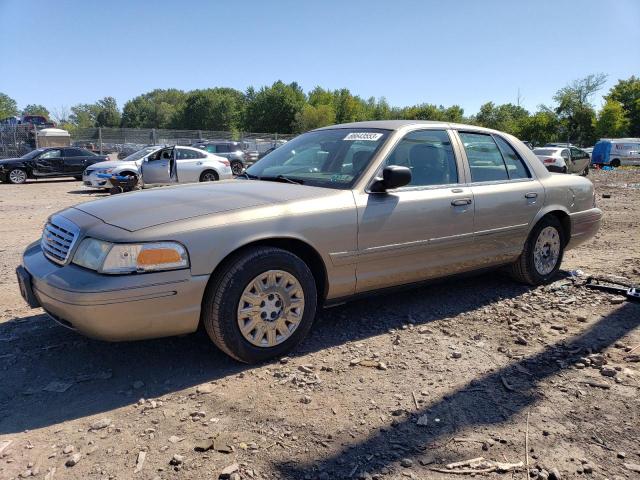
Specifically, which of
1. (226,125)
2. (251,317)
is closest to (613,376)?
(251,317)

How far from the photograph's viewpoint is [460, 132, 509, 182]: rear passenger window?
458 cm

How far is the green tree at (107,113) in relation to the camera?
12650cm

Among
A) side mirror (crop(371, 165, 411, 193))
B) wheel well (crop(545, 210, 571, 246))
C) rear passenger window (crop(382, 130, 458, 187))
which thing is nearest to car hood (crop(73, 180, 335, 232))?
side mirror (crop(371, 165, 411, 193))

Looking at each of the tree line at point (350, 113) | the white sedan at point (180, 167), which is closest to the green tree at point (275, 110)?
the tree line at point (350, 113)

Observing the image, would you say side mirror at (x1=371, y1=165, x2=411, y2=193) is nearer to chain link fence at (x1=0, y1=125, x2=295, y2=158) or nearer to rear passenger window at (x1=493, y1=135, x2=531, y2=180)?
rear passenger window at (x1=493, y1=135, x2=531, y2=180)

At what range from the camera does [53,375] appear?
324 cm

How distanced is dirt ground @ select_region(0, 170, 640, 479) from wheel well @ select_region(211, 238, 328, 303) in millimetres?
472

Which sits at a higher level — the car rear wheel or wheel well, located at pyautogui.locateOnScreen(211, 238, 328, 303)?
wheel well, located at pyautogui.locateOnScreen(211, 238, 328, 303)

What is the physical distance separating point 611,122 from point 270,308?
206 ft

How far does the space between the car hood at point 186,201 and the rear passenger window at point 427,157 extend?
784mm

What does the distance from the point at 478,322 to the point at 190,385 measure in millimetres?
2414

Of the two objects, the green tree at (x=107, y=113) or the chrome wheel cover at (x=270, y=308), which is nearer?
the chrome wheel cover at (x=270, y=308)

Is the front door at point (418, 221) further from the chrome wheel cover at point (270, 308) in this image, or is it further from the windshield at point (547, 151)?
the windshield at point (547, 151)

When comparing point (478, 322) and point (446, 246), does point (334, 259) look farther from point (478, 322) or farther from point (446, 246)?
point (478, 322)
